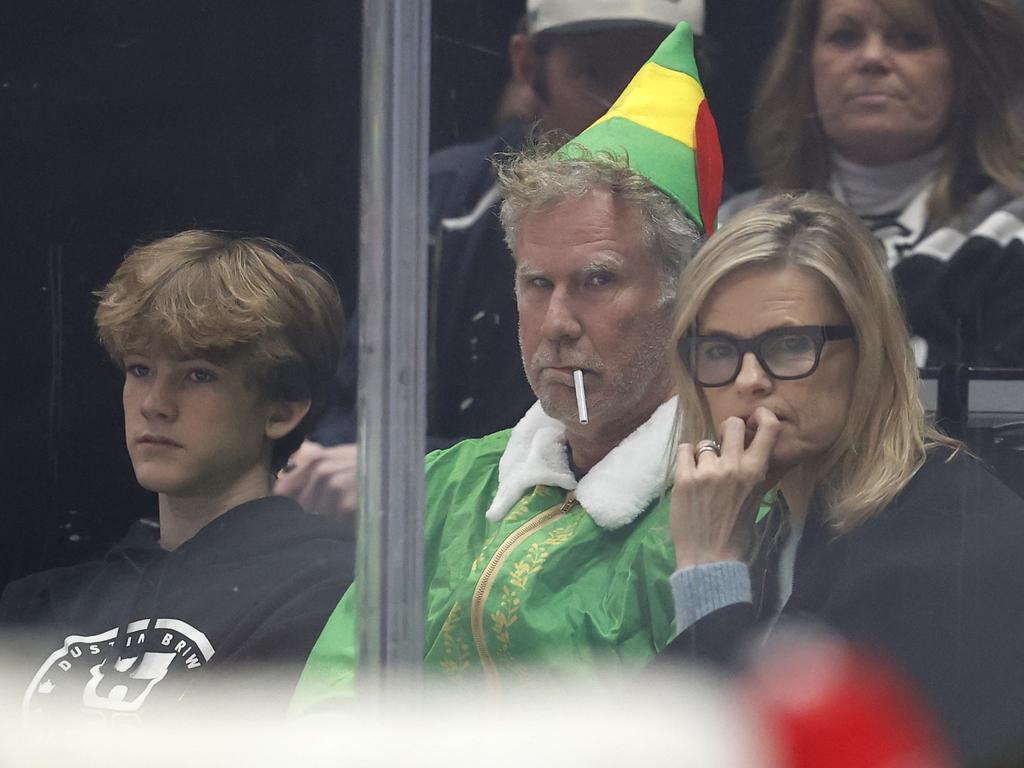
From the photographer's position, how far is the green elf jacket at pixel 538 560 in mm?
2369

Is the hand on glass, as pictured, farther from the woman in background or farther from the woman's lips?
the woman in background

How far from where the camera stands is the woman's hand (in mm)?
2299

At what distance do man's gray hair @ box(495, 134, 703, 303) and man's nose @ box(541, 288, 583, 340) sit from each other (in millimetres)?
107

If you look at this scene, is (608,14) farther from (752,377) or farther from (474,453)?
(474,453)

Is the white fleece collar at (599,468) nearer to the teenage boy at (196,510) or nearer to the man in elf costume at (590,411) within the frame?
the man in elf costume at (590,411)

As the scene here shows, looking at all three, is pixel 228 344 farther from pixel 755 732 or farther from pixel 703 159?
pixel 755 732

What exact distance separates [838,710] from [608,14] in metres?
1.02

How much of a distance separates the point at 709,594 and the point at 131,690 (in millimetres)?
942

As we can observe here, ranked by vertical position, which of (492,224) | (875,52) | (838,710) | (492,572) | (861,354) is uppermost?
(875,52)

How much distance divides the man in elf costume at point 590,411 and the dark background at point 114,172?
32cm

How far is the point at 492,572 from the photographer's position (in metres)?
2.45

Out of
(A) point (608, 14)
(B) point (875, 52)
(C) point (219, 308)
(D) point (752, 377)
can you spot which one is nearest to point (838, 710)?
(D) point (752, 377)

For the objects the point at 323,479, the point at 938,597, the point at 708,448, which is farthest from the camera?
the point at 323,479

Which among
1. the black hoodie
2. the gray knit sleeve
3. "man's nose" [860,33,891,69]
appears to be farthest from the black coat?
the black hoodie
